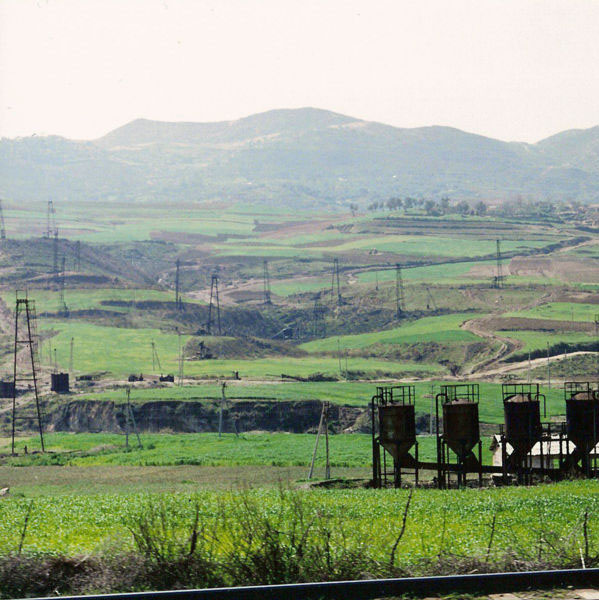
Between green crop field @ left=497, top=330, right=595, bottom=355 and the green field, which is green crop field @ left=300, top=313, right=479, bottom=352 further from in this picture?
the green field

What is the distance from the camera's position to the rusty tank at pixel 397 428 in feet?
120

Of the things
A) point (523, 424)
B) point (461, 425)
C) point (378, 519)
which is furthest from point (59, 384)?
point (378, 519)

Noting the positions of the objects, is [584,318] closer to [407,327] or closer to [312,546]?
[407,327]

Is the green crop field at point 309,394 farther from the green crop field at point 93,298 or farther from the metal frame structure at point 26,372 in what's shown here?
the green crop field at point 93,298

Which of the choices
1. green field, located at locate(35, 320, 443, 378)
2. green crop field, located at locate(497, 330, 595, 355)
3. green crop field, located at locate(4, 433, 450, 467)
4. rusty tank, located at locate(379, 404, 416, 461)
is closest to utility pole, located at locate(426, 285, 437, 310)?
green crop field, located at locate(497, 330, 595, 355)

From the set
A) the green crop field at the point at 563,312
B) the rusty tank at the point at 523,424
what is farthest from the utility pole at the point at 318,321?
the rusty tank at the point at 523,424

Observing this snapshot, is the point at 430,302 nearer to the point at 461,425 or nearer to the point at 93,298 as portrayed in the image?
the point at 93,298

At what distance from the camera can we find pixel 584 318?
437 feet

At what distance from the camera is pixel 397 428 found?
36.9 metres

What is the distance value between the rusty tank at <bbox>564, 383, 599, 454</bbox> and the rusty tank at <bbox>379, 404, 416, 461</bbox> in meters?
6.27

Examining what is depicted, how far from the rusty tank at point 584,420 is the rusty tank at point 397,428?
6271 mm

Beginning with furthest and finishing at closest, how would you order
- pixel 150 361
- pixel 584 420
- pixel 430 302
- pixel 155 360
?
pixel 430 302
pixel 150 361
pixel 155 360
pixel 584 420

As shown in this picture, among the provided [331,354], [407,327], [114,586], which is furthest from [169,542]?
[407,327]

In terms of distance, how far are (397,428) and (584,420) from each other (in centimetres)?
728
